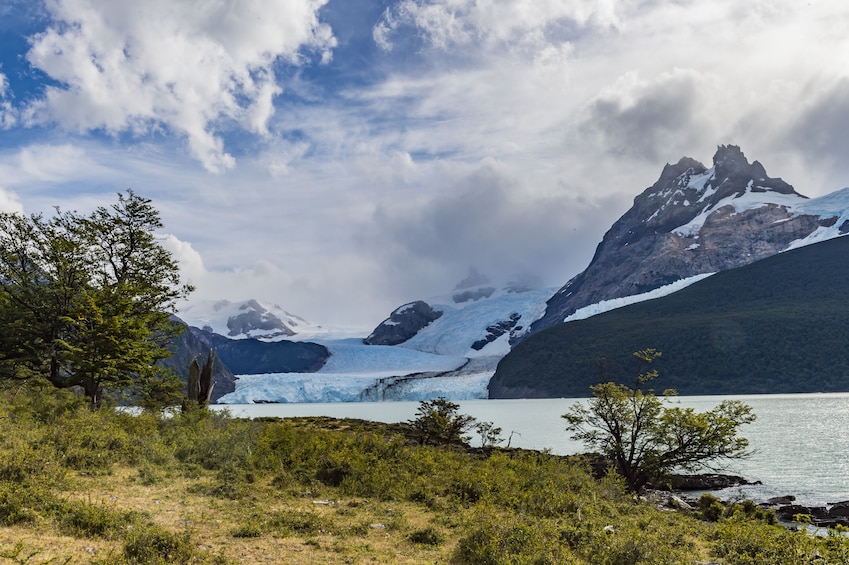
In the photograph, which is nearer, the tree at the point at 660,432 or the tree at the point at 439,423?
the tree at the point at 660,432

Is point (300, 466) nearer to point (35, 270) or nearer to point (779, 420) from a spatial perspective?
point (35, 270)

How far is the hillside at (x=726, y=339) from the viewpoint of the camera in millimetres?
127625

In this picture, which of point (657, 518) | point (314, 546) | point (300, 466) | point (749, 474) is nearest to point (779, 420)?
point (749, 474)

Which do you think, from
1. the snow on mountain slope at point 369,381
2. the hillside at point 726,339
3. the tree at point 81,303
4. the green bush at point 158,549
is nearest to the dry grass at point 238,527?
the green bush at point 158,549

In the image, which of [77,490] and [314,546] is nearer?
[314,546]

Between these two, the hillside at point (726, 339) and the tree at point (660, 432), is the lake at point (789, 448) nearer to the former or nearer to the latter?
the tree at point (660, 432)

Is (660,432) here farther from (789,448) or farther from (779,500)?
(789,448)

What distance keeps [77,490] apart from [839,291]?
172863 millimetres

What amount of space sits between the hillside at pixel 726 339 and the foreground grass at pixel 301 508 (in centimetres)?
11640

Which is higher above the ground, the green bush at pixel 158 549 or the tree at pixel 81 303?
the tree at pixel 81 303

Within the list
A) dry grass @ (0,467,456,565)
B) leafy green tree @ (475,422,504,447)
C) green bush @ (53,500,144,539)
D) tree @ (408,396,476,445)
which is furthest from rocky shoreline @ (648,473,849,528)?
green bush @ (53,500,144,539)

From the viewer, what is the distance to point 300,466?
18.9 meters

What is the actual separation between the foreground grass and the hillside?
116 m

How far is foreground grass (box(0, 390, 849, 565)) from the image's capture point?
10602 mm
